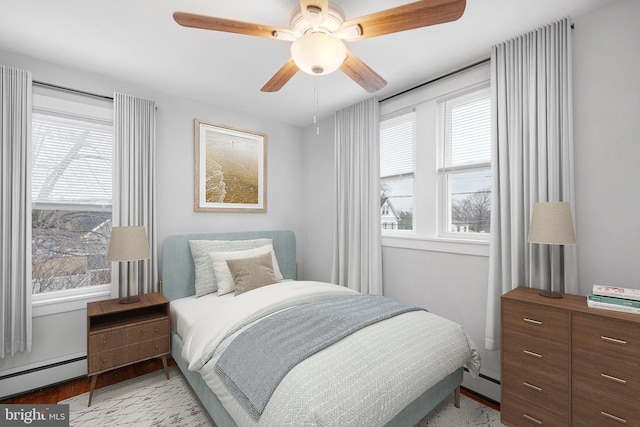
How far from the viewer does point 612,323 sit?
151 cm

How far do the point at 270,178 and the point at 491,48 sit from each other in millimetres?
2709

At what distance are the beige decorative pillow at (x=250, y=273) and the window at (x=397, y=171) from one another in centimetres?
136

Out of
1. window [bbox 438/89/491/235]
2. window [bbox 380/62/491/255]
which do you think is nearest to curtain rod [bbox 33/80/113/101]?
window [bbox 380/62/491/255]

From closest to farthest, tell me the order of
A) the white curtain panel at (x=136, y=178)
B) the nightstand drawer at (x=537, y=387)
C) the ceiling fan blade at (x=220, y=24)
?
1. the ceiling fan blade at (x=220, y=24)
2. the nightstand drawer at (x=537, y=387)
3. the white curtain panel at (x=136, y=178)

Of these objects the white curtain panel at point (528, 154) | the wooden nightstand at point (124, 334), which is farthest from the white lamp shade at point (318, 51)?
the wooden nightstand at point (124, 334)

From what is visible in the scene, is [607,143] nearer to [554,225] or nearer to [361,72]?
[554,225]

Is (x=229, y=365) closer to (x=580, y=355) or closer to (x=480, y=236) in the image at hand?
(x=580, y=355)

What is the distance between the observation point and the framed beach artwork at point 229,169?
3.29 meters

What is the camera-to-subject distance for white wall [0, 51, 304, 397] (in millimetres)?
2389

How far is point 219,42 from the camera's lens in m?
2.14

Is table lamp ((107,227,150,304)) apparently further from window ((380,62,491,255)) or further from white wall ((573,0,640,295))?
white wall ((573,0,640,295))

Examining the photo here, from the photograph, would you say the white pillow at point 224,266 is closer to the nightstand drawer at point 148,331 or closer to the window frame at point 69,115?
the nightstand drawer at point 148,331

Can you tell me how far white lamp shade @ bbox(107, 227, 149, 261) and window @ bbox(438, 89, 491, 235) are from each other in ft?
8.81

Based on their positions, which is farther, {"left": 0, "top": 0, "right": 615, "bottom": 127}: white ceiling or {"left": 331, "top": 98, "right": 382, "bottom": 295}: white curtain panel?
{"left": 331, "top": 98, "right": 382, "bottom": 295}: white curtain panel
